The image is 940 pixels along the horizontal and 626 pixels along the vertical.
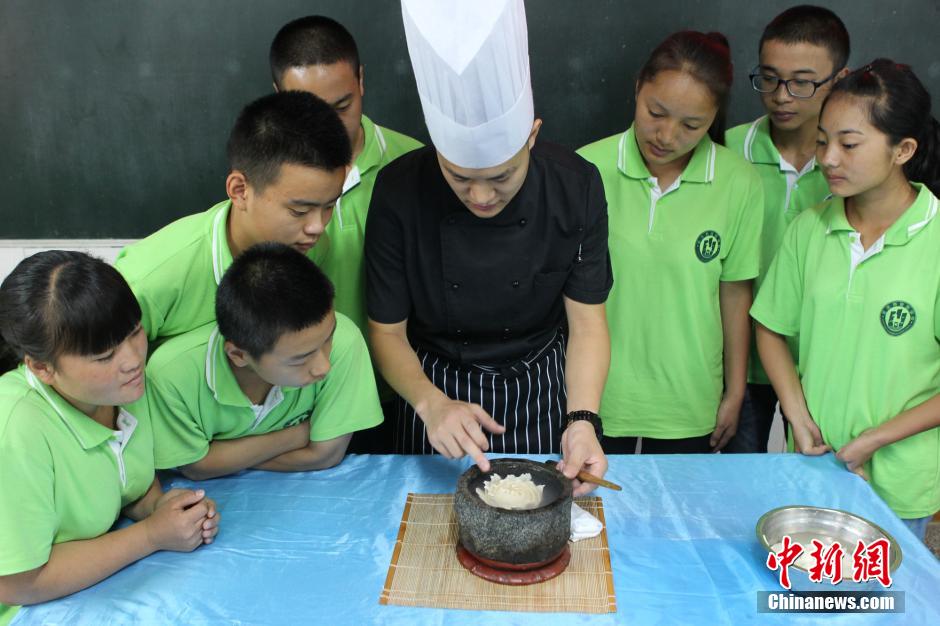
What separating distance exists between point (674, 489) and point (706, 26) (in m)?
1.59

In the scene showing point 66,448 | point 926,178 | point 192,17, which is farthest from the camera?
point 192,17

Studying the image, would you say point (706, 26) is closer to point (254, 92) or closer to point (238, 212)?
point (254, 92)

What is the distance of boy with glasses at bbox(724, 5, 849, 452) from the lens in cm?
204

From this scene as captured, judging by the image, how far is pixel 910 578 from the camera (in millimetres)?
1314

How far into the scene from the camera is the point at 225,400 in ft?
5.10

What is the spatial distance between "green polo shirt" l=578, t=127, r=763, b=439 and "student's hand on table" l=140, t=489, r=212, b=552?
→ 120 centimetres

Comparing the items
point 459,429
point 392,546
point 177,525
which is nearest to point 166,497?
point 177,525

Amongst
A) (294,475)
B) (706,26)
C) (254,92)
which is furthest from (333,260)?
(706,26)

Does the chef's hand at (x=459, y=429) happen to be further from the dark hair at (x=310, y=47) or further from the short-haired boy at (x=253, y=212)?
the dark hair at (x=310, y=47)

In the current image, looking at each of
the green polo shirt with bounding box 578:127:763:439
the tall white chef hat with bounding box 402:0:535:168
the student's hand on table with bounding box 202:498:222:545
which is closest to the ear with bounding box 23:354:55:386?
the student's hand on table with bounding box 202:498:222:545

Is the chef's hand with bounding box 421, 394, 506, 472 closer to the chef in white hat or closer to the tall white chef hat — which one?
the chef in white hat

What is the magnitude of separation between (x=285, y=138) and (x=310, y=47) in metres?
0.45

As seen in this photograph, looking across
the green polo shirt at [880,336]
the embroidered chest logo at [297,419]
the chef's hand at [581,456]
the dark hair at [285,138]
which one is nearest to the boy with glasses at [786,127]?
the green polo shirt at [880,336]

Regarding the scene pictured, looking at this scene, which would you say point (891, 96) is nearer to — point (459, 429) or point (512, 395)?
point (512, 395)
